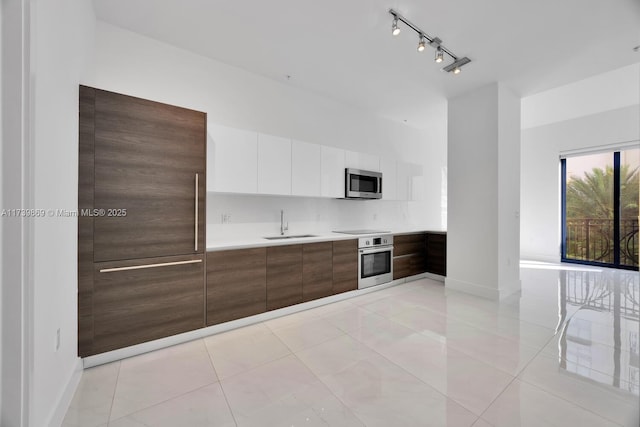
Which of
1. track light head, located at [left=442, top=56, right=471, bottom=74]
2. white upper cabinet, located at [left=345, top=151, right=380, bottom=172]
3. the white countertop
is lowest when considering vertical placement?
the white countertop

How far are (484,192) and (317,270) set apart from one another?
2457 mm

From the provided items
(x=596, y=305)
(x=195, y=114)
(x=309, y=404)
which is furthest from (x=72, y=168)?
(x=596, y=305)

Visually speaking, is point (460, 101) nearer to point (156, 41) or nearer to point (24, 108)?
point (156, 41)

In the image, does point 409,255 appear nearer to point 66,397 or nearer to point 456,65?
point 456,65

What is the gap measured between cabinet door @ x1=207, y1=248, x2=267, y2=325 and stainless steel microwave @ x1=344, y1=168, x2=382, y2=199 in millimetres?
1588

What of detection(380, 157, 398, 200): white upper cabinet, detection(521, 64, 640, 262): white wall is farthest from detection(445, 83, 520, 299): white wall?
detection(521, 64, 640, 262): white wall

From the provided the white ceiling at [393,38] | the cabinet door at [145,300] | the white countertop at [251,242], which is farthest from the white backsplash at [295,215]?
the white ceiling at [393,38]

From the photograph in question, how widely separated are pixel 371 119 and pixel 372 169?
3.69ft

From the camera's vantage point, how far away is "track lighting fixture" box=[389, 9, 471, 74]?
2.22 metres

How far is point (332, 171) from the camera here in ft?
11.6

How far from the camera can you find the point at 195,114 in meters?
2.30

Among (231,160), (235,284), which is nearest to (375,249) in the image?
(235,284)

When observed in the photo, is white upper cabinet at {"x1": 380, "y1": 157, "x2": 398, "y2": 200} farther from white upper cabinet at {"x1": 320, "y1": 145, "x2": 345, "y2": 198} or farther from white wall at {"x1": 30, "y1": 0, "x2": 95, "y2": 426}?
white wall at {"x1": 30, "y1": 0, "x2": 95, "y2": 426}

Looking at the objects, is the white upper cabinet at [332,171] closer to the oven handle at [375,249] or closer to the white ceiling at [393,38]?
the oven handle at [375,249]
